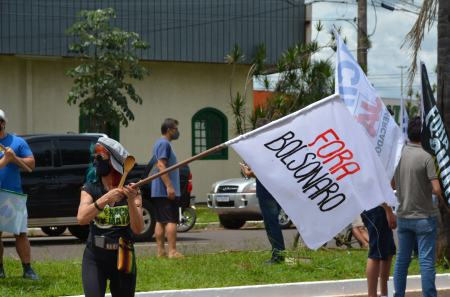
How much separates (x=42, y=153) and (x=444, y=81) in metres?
6.88

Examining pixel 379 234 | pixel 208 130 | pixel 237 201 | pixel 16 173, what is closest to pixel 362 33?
pixel 208 130

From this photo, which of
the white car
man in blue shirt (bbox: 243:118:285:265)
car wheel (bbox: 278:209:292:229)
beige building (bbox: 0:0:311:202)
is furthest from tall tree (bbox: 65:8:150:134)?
man in blue shirt (bbox: 243:118:285:265)

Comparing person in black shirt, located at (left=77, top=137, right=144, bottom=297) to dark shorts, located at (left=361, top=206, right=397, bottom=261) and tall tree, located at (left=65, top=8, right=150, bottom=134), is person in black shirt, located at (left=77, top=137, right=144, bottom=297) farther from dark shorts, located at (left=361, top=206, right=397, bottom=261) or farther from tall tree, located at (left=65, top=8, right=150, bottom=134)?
tall tree, located at (left=65, top=8, right=150, bottom=134)

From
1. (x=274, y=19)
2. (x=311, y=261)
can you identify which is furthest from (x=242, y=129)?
(x=311, y=261)

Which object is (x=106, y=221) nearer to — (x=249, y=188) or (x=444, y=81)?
(x=444, y=81)

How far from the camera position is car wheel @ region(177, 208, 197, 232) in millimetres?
13805

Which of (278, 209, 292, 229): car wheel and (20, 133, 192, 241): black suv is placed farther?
(278, 209, 292, 229): car wheel

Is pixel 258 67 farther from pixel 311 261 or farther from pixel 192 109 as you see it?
pixel 311 261

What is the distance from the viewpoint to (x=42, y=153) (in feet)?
35.0

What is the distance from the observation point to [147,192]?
1142 cm

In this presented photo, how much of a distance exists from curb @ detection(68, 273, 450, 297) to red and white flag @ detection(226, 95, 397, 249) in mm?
2449

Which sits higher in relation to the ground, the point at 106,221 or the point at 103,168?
the point at 103,168

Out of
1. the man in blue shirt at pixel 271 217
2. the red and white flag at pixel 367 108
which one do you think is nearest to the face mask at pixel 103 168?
the red and white flag at pixel 367 108

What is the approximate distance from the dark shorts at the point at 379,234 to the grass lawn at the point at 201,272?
147cm
